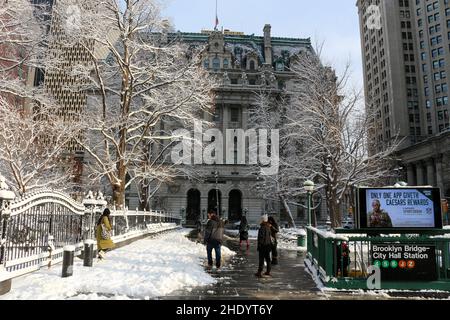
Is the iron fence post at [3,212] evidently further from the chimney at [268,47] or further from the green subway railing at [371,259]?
the chimney at [268,47]

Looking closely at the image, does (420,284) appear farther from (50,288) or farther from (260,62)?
(260,62)

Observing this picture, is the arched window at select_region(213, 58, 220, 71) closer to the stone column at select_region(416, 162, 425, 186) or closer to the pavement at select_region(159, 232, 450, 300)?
the stone column at select_region(416, 162, 425, 186)

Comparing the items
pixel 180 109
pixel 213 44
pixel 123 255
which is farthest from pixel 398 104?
pixel 123 255

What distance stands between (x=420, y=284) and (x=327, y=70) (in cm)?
2165

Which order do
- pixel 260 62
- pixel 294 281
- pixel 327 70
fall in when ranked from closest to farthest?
pixel 294 281, pixel 327 70, pixel 260 62

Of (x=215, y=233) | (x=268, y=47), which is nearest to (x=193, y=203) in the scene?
(x=268, y=47)

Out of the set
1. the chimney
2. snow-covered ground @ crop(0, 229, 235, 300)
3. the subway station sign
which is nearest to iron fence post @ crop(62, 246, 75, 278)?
snow-covered ground @ crop(0, 229, 235, 300)

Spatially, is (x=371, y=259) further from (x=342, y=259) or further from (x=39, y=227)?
(x=39, y=227)

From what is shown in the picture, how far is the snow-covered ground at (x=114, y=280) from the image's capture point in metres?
7.58

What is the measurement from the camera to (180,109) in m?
21.9

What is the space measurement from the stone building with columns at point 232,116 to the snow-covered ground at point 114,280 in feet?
155

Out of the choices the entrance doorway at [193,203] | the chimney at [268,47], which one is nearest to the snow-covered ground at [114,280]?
the entrance doorway at [193,203]

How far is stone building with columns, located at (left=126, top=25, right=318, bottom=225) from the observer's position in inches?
2478

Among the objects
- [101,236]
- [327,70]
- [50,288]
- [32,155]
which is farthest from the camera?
[32,155]
